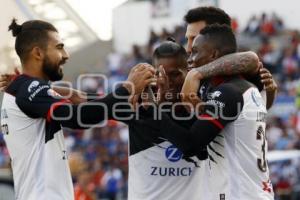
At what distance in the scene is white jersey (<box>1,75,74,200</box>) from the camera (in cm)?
646

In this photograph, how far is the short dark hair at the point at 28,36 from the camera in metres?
6.68

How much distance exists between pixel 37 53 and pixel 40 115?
54cm

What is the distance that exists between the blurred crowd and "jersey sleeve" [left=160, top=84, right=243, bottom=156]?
8.24m

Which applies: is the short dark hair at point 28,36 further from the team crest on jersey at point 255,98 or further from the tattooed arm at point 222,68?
the team crest on jersey at point 255,98

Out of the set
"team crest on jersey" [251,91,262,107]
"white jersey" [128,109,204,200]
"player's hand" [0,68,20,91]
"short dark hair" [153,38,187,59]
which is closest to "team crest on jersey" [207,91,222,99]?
"team crest on jersey" [251,91,262,107]

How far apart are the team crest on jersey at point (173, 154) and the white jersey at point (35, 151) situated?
35.3 inches

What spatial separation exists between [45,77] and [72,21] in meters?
26.7

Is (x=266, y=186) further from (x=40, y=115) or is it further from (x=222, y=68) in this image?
(x=40, y=115)

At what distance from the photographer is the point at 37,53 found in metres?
6.66

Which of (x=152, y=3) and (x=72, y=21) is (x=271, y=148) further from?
(x=72, y=21)

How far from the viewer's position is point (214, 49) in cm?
640

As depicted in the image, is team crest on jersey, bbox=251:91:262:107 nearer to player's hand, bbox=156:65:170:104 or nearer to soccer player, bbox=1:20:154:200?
player's hand, bbox=156:65:170:104

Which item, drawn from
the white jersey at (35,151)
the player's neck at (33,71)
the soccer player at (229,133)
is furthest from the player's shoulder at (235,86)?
the player's neck at (33,71)

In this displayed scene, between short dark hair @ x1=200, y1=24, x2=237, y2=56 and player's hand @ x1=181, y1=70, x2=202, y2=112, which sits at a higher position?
short dark hair @ x1=200, y1=24, x2=237, y2=56
